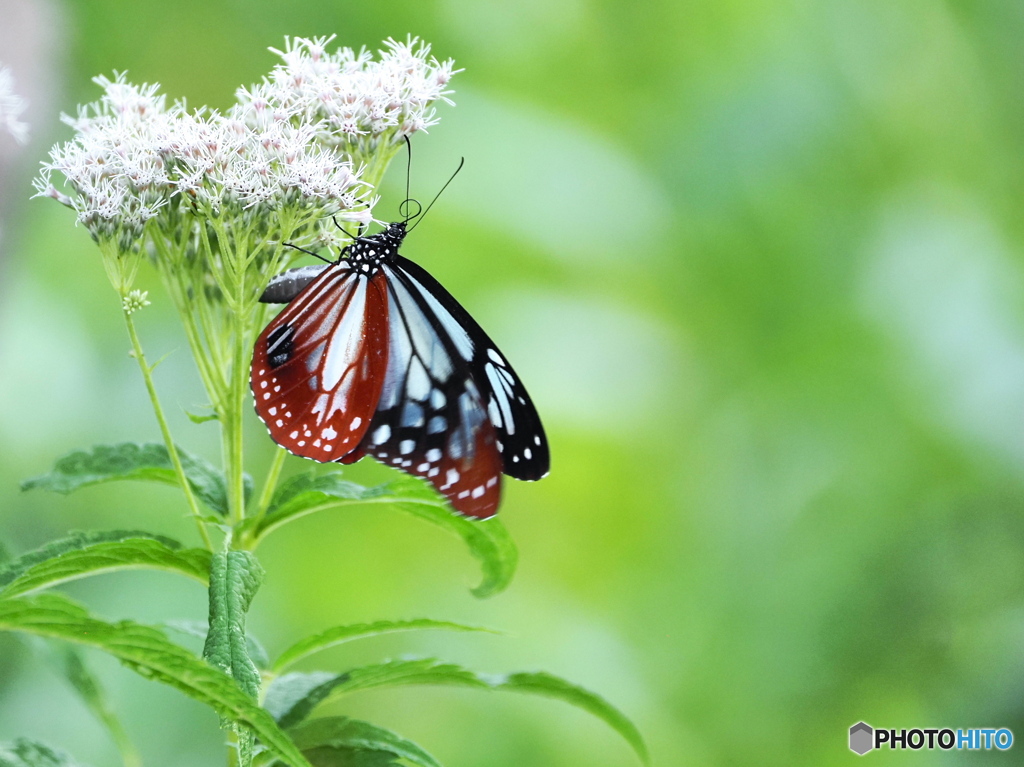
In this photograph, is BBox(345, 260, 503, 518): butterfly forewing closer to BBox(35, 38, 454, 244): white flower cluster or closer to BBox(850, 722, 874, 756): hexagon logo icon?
BBox(35, 38, 454, 244): white flower cluster

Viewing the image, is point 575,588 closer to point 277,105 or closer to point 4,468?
point 4,468

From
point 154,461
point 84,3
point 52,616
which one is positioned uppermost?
point 84,3

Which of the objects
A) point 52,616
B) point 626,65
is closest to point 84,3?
point 626,65

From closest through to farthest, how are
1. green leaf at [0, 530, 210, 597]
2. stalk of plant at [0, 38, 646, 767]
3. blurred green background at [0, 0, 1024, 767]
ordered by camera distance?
green leaf at [0, 530, 210, 597] → stalk of plant at [0, 38, 646, 767] → blurred green background at [0, 0, 1024, 767]

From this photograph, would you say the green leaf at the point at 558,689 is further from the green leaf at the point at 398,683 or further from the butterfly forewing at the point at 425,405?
the butterfly forewing at the point at 425,405

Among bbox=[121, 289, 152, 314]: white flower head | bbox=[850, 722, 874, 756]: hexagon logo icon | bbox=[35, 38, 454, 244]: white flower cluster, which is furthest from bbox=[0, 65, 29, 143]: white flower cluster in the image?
bbox=[850, 722, 874, 756]: hexagon logo icon

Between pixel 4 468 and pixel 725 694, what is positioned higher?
pixel 4 468

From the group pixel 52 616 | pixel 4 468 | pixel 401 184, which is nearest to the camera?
pixel 52 616

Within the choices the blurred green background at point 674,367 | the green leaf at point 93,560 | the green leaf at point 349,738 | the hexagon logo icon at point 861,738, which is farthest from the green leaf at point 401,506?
the hexagon logo icon at point 861,738
